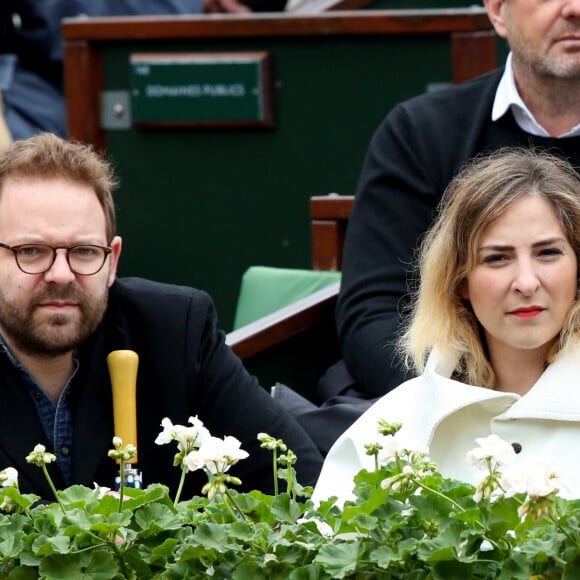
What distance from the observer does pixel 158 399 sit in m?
3.18

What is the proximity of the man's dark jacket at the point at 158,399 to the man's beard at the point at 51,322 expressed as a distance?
100 mm

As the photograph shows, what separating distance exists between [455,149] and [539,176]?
1.07m

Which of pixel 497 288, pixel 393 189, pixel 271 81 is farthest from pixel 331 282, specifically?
pixel 497 288

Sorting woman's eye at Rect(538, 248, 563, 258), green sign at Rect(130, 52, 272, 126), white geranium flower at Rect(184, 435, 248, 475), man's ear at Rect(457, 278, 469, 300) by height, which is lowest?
man's ear at Rect(457, 278, 469, 300)

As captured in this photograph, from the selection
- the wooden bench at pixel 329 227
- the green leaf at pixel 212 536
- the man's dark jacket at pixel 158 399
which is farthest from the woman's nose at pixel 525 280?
the wooden bench at pixel 329 227

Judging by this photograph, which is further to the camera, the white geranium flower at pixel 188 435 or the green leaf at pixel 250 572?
the white geranium flower at pixel 188 435

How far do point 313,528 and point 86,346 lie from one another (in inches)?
55.7

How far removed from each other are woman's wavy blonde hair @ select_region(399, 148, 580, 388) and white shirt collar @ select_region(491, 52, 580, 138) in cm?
95

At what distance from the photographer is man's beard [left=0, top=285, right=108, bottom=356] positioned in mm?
2988

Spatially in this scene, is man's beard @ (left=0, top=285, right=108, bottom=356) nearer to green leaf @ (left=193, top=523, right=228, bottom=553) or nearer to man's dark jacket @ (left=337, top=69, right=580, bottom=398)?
man's dark jacket @ (left=337, top=69, right=580, bottom=398)

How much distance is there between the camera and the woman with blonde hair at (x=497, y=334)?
2.67 metres

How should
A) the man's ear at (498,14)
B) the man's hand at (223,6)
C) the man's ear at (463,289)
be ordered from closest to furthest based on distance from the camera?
the man's ear at (463,289)
the man's ear at (498,14)
the man's hand at (223,6)

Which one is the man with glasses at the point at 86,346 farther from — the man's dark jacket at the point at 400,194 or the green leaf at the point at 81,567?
the green leaf at the point at 81,567

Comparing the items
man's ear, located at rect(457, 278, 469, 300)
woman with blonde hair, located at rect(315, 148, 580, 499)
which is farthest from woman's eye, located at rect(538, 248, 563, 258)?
man's ear, located at rect(457, 278, 469, 300)
